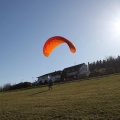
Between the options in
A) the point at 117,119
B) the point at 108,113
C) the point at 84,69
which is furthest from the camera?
the point at 84,69

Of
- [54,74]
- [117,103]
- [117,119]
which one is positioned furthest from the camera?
[54,74]

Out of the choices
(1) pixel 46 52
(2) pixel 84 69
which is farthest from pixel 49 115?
(2) pixel 84 69

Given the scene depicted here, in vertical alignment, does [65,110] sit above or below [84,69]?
below

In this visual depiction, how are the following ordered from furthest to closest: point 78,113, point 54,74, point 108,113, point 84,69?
point 54,74 < point 84,69 < point 78,113 < point 108,113

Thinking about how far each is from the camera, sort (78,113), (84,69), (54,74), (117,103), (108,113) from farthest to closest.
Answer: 1. (54,74)
2. (84,69)
3. (117,103)
4. (78,113)
5. (108,113)

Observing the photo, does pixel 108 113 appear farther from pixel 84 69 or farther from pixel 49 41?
pixel 84 69

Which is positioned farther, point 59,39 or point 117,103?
point 117,103

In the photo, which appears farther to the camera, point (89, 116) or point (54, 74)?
point (54, 74)

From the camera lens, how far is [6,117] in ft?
58.6

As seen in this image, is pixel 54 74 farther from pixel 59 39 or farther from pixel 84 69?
pixel 59 39

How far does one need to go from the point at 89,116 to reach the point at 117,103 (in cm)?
321

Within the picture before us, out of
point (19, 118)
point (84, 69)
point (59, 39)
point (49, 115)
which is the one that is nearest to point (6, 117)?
point (19, 118)

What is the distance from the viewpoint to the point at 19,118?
1681cm

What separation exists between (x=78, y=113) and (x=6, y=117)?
541 cm
